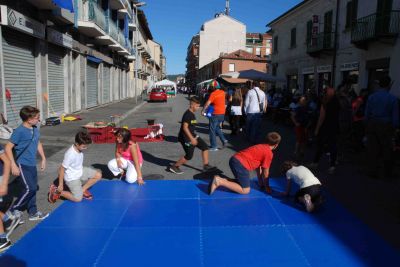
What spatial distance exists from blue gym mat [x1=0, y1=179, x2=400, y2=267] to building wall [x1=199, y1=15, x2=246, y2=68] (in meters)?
77.1

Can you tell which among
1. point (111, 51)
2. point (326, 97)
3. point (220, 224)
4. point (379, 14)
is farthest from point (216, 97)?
point (111, 51)

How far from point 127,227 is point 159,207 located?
829 millimetres

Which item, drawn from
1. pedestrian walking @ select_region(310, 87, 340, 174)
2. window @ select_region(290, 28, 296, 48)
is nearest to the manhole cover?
pedestrian walking @ select_region(310, 87, 340, 174)

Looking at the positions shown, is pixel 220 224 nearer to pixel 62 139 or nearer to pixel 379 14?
pixel 62 139

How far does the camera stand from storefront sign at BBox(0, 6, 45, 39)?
10.4m

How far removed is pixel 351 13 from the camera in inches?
795

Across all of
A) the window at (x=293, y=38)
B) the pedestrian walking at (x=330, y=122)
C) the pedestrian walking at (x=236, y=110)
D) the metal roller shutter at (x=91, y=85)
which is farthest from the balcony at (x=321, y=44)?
the pedestrian walking at (x=330, y=122)

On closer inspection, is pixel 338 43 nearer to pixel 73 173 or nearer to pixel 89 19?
pixel 89 19

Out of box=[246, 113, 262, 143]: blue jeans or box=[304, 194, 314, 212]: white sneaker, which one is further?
box=[246, 113, 262, 143]: blue jeans

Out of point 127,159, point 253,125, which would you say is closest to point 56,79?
point 253,125

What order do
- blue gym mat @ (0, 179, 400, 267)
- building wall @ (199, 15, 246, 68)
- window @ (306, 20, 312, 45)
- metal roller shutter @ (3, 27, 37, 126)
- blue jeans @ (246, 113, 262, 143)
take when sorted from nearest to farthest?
1. blue gym mat @ (0, 179, 400, 267)
2. blue jeans @ (246, 113, 262, 143)
3. metal roller shutter @ (3, 27, 37, 126)
4. window @ (306, 20, 312, 45)
5. building wall @ (199, 15, 246, 68)

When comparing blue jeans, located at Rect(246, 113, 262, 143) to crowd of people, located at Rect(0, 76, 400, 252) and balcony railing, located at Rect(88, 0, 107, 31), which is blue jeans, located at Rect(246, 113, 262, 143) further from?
balcony railing, located at Rect(88, 0, 107, 31)

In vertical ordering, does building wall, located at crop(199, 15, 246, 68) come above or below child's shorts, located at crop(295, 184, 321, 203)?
above

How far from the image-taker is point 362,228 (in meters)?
4.71
